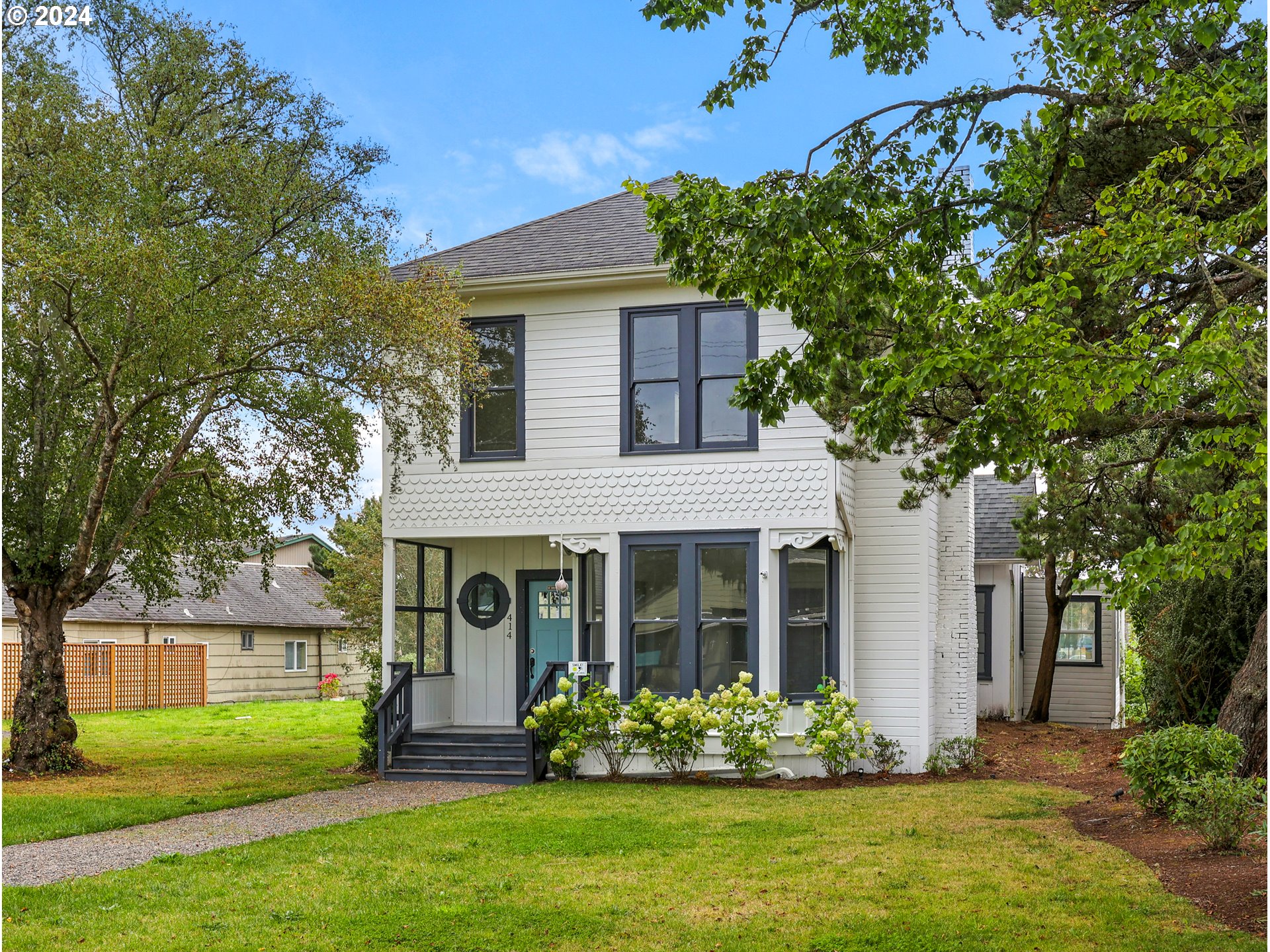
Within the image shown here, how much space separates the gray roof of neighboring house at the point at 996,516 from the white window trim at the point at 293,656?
19940 millimetres

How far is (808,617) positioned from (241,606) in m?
22.7

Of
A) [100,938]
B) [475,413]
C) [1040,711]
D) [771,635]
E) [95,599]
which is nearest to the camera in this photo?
[100,938]

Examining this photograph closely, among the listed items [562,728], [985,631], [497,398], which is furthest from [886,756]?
[985,631]

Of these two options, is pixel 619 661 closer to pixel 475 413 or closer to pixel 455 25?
pixel 475 413

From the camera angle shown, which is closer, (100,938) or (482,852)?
(100,938)

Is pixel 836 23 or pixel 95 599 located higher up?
pixel 836 23

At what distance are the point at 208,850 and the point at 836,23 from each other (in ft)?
25.3

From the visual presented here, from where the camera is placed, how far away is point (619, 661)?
14.1 metres

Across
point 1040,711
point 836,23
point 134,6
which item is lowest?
point 1040,711

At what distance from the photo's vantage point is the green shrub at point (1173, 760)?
9641mm

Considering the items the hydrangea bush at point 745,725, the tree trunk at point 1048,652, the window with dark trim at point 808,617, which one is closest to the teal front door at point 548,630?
the hydrangea bush at point 745,725

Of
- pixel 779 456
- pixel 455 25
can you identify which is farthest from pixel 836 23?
pixel 455 25

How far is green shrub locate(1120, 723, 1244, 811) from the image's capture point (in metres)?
9.64

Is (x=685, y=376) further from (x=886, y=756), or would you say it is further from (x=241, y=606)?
(x=241, y=606)
